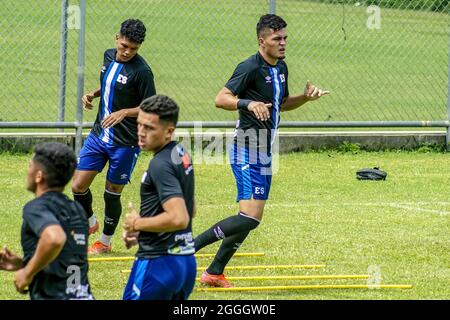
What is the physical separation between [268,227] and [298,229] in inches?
12.9

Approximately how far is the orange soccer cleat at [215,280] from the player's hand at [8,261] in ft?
10.8

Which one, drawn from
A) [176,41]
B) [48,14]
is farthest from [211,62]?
[48,14]

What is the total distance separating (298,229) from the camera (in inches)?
501

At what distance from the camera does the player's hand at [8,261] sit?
282 inches

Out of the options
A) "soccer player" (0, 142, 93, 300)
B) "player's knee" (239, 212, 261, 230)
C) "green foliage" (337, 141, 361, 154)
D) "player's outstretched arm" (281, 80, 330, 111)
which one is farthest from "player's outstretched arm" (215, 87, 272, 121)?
"green foliage" (337, 141, 361, 154)

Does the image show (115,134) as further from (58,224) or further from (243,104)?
(58,224)

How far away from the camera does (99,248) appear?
11.6 m

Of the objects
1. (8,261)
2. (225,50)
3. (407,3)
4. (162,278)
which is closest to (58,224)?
(8,261)

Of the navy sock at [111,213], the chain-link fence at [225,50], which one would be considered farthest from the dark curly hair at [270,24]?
the chain-link fence at [225,50]

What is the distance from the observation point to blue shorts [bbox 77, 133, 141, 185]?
38.6ft

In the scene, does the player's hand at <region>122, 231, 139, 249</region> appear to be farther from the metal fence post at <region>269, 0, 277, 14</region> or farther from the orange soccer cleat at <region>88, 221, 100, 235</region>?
the metal fence post at <region>269, 0, 277, 14</region>

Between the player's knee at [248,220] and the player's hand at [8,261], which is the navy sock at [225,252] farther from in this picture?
the player's hand at [8,261]

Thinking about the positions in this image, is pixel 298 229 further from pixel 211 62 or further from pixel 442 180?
pixel 211 62

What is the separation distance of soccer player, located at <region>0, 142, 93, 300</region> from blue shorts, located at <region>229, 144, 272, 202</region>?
3.43 meters
